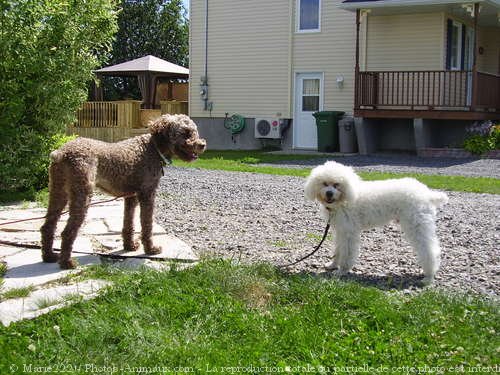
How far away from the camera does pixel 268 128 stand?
20891 mm

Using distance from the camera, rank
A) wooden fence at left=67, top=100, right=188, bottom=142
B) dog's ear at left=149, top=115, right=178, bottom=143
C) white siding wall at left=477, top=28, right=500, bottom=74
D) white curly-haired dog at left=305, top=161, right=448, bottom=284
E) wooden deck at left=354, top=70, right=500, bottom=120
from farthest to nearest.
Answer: wooden fence at left=67, top=100, right=188, bottom=142 < white siding wall at left=477, top=28, right=500, bottom=74 < wooden deck at left=354, top=70, right=500, bottom=120 < dog's ear at left=149, top=115, right=178, bottom=143 < white curly-haired dog at left=305, top=161, right=448, bottom=284

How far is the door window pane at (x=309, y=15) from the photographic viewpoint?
804 inches

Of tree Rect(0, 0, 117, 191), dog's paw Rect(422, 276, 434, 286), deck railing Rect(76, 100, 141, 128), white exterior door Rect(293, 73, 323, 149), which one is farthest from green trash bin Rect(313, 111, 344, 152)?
dog's paw Rect(422, 276, 434, 286)

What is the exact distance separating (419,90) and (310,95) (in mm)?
3797

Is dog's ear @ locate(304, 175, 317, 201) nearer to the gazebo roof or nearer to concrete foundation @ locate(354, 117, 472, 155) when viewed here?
concrete foundation @ locate(354, 117, 472, 155)

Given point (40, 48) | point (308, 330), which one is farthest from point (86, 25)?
point (308, 330)

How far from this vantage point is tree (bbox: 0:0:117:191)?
28.2 ft

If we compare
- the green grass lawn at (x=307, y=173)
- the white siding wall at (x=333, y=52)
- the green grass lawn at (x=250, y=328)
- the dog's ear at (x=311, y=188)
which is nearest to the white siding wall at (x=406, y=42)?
the white siding wall at (x=333, y=52)

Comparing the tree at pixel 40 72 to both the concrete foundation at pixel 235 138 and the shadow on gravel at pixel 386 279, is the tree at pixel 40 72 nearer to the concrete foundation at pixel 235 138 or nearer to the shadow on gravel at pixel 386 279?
the shadow on gravel at pixel 386 279

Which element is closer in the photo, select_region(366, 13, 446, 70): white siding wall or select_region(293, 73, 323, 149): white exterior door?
select_region(366, 13, 446, 70): white siding wall

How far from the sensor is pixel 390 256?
6.03 metres

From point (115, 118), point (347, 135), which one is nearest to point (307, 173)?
point (347, 135)

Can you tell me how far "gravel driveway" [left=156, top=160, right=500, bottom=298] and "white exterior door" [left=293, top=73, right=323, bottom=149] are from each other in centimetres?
975

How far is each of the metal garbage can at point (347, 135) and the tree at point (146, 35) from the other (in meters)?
20.6
